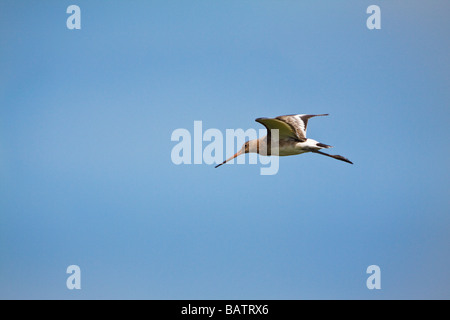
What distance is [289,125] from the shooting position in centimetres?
2353

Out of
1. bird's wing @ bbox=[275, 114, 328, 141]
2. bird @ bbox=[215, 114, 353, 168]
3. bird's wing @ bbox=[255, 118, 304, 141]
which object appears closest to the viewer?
bird's wing @ bbox=[255, 118, 304, 141]

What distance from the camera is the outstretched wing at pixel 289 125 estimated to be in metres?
23.1

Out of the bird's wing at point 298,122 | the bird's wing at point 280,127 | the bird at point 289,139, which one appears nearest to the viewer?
the bird's wing at point 280,127

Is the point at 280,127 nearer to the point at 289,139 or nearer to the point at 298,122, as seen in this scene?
the point at 289,139

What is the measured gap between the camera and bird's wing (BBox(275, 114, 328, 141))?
23.6 meters

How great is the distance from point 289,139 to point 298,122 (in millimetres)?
674

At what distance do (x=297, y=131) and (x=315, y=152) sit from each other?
114 cm

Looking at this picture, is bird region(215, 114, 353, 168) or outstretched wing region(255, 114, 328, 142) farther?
bird region(215, 114, 353, 168)

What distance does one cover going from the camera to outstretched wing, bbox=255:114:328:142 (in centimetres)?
2306

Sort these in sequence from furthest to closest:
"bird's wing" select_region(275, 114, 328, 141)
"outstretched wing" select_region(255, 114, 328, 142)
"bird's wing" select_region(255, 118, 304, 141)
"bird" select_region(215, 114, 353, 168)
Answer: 1. "bird's wing" select_region(275, 114, 328, 141)
2. "bird" select_region(215, 114, 353, 168)
3. "outstretched wing" select_region(255, 114, 328, 142)
4. "bird's wing" select_region(255, 118, 304, 141)

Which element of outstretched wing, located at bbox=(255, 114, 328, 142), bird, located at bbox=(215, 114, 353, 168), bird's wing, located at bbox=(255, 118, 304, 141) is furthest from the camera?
bird, located at bbox=(215, 114, 353, 168)
